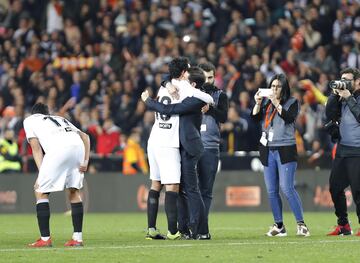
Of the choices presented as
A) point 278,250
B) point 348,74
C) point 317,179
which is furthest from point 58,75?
point 278,250

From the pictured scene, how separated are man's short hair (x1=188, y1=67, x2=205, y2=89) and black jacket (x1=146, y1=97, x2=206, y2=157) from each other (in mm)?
505

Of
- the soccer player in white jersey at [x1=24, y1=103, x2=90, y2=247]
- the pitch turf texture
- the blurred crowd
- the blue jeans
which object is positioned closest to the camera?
the pitch turf texture

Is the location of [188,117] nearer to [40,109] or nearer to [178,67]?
[178,67]

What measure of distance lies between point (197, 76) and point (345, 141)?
7.51ft

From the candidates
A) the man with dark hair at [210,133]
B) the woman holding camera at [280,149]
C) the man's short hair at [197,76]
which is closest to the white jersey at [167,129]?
the man's short hair at [197,76]

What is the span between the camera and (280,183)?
15883 millimetres

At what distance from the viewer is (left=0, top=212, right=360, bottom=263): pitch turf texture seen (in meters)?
12.2

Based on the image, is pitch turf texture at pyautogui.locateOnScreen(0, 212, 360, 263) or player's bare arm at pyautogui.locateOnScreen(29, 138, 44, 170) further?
player's bare arm at pyautogui.locateOnScreen(29, 138, 44, 170)

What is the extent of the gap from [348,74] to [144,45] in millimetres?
14196

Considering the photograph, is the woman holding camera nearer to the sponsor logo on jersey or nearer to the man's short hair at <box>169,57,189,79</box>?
the man's short hair at <box>169,57,189,79</box>

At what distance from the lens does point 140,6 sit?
3138cm

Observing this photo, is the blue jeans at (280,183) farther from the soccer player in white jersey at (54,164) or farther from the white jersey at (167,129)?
the soccer player in white jersey at (54,164)

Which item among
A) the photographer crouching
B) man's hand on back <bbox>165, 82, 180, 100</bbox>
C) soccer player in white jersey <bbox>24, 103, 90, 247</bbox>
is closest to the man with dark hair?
man's hand on back <bbox>165, 82, 180, 100</bbox>

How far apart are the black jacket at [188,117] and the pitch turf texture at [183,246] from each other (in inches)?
49.2
